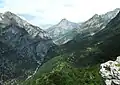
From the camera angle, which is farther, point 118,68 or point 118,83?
point 118,68

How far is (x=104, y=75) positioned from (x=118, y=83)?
15.1 ft

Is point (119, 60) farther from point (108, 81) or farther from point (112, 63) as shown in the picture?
point (108, 81)

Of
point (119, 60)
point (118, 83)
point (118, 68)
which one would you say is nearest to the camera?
point (118, 83)

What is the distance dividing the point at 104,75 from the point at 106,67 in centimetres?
433

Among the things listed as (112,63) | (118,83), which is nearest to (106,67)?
(112,63)

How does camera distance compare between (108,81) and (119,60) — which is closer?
(108,81)

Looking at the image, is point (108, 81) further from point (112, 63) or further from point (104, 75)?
point (112, 63)

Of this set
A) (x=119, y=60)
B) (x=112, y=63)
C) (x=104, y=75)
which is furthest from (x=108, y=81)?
(x=119, y=60)

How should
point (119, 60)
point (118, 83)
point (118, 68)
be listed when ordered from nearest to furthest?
point (118, 83) → point (118, 68) → point (119, 60)

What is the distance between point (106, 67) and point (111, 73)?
431cm

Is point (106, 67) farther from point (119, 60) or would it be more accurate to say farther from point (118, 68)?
point (119, 60)

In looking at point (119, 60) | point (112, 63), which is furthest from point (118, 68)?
point (119, 60)

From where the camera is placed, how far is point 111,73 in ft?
240

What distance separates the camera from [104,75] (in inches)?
2891
